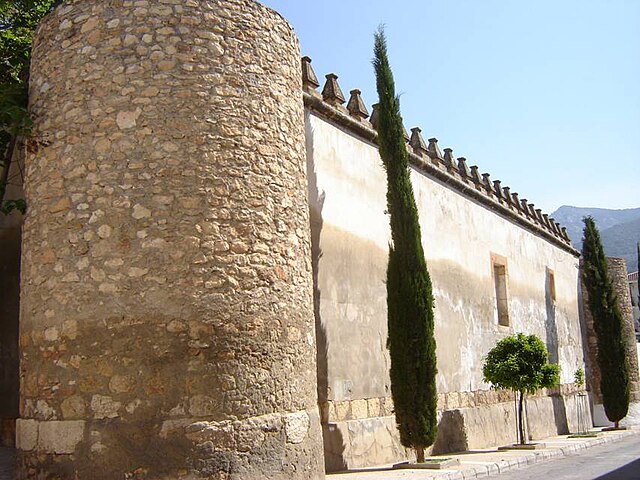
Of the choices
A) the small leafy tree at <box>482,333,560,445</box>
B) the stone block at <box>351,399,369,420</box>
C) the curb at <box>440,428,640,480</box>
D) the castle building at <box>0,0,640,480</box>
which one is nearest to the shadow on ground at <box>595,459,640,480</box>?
the curb at <box>440,428,640,480</box>

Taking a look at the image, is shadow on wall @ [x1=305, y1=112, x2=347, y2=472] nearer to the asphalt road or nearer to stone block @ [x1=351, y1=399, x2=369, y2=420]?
stone block @ [x1=351, y1=399, x2=369, y2=420]

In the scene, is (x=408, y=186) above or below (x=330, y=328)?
above

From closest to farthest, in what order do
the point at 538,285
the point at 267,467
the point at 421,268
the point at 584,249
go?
the point at 267,467, the point at 421,268, the point at 538,285, the point at 584,249

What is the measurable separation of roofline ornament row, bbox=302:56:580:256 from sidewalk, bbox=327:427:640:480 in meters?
5.07

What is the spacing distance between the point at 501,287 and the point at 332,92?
7.92 metres

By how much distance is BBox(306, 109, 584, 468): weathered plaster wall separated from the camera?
978cm

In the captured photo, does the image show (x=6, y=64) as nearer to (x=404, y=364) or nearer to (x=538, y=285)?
(x=404, y=364)

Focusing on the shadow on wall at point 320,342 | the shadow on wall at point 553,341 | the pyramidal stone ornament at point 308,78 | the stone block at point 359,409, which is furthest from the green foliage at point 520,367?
the pyramidal stone ornament at point 308,78

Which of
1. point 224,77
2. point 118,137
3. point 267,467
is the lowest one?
point 267,467

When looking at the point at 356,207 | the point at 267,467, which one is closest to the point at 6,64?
the point at 356,207

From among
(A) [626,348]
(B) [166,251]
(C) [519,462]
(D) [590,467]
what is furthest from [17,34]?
(A) [626,348]

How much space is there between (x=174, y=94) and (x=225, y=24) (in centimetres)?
92

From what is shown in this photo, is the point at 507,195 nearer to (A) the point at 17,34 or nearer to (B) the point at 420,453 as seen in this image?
(B) the point at 420,453

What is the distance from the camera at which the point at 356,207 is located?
35.6 ft
